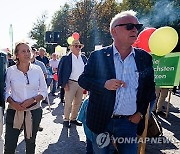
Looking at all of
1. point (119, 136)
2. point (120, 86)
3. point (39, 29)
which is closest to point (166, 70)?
point (119, 136)

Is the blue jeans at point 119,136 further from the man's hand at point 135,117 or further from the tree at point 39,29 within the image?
the tree at point 39,29

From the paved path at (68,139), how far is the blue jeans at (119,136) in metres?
2.15

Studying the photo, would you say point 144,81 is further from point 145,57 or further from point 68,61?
point 68,61

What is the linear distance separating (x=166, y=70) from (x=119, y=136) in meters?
2.27

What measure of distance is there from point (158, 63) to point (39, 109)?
6.64 feet

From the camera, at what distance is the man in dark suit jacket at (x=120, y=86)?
100 inches

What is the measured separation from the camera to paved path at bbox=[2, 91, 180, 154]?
4.89 metres

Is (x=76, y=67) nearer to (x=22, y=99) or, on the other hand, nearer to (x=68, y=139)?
(x=68, y=139)

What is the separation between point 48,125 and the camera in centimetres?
665

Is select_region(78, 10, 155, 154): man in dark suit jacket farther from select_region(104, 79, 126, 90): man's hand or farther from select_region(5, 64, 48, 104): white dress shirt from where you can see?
select_region(5, 64, 48, 104): white dress shirt

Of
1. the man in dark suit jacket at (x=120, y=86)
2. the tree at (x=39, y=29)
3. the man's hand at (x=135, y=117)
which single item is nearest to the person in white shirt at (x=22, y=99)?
the man in dark suit jacket at (x=120, y=86)

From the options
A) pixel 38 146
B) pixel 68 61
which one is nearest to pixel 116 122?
pixel 38 146

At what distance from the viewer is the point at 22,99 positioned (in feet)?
11.1

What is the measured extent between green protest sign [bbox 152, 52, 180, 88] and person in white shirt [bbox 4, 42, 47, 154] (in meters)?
1.97
